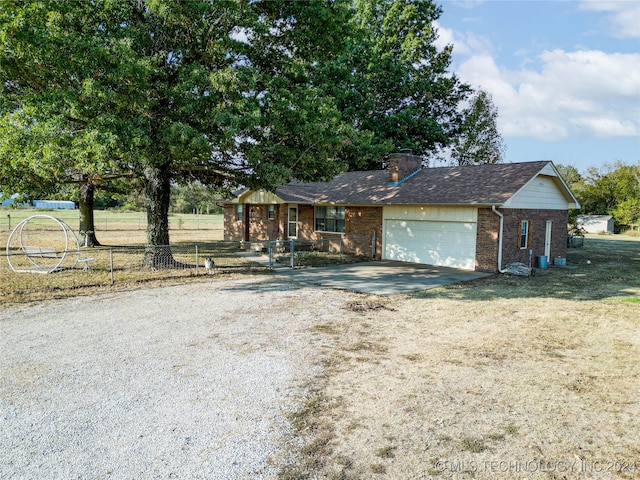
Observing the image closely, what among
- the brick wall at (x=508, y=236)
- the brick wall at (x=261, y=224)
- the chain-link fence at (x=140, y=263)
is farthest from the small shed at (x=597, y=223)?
the chain-link fence at (x=140, y=263)

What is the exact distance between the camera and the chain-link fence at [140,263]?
12.7m

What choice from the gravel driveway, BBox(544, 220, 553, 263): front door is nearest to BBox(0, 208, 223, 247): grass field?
the gravel driveway

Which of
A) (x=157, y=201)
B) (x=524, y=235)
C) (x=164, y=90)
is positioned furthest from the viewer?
(x=524, y=235)

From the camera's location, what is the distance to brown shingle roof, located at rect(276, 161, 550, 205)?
53.2ft

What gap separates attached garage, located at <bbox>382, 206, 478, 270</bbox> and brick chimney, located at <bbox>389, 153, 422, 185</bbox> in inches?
85.5

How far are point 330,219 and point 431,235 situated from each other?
5.97 metres

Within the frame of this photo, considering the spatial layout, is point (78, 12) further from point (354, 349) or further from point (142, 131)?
point (354, 349)

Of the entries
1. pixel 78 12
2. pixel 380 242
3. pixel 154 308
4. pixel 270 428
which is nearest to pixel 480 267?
pixel 380 242

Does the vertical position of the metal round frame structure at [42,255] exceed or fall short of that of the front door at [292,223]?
it falls short

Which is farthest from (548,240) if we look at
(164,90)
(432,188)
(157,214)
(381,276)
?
(164,90)

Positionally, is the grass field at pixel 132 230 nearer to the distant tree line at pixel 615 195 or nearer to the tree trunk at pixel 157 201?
the tree trunk at pixel 157 201

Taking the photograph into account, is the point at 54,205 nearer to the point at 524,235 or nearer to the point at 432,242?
the point at 432,242

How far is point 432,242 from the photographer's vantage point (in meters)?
17.7

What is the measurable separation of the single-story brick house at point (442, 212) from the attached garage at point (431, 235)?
0.13ft
